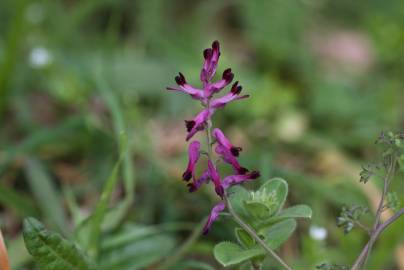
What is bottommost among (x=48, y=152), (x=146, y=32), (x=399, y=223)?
(x=399, y=223)

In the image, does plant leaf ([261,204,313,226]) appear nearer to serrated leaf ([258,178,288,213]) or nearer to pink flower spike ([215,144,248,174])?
serrated leaf ([258,178,288,213])

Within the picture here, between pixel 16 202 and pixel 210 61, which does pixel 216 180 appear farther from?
pixel 16 202

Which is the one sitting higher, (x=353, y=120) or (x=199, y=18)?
(x=199, y=18)

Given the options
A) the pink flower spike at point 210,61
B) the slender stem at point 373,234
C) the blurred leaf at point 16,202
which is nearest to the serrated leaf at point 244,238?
the slender stem at point 373,234

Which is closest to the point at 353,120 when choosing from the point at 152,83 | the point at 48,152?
the point at 152,83

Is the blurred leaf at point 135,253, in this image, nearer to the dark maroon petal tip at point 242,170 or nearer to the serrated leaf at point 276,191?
the serrated leaf at point 276,191

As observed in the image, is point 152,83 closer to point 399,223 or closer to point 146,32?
point 146,32

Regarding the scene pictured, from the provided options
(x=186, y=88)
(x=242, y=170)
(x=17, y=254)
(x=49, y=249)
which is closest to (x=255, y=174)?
(x=242, y=170)

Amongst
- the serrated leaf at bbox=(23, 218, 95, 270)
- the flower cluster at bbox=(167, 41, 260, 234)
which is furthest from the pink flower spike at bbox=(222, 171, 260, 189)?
the serrated leaf at bbox=(23, 218, 95, 270)
